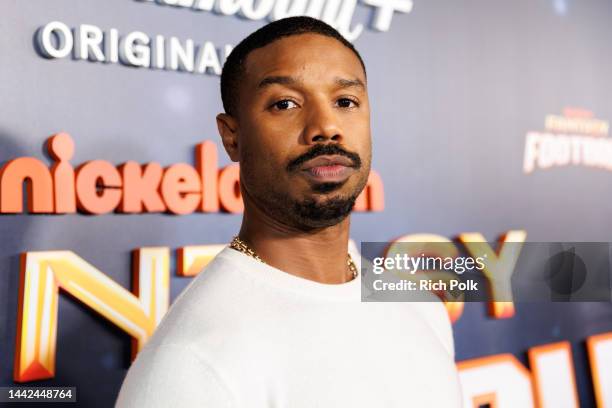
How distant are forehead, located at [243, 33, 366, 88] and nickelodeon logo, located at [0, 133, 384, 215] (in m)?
0.87

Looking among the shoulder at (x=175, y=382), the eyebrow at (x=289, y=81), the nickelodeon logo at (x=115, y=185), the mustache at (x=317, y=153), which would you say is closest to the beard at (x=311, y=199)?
the mustache at (x=317, y=153)

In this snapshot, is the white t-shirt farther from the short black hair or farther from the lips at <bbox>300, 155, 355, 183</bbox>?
the short black hair

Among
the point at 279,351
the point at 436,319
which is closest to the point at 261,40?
the point at 279,351

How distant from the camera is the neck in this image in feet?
3.62

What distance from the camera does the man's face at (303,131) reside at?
102 cm

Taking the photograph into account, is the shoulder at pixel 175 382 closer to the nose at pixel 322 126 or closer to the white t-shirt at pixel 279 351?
the white t-shirt at pixel 279 351

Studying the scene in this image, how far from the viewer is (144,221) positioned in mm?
1916

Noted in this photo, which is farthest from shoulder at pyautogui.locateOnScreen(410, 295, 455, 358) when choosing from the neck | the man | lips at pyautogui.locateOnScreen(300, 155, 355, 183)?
lips at pyautogui.locateOnScreen(300, 155, 355, 183)

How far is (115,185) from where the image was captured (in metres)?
1.84

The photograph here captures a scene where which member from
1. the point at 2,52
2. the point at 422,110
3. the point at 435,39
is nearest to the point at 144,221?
the point at 2,52

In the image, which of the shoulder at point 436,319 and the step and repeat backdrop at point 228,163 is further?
the step and repeat backdrop at point 228,163

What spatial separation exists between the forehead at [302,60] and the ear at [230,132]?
0.08 metres

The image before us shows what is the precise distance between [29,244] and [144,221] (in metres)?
0.32

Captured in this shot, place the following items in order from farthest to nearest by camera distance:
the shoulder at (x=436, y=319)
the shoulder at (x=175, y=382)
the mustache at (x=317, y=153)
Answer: the shoulder at (x=436, y=319)
the mustache at (x=317, y=153)
the shoulder at (x=175, y=382)
